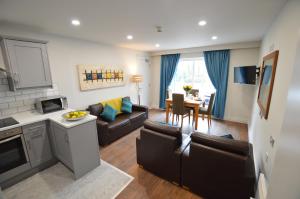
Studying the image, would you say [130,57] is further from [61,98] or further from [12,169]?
[12,169]

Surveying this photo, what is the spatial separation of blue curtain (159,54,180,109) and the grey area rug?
4006 mm

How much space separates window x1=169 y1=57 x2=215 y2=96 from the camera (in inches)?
199

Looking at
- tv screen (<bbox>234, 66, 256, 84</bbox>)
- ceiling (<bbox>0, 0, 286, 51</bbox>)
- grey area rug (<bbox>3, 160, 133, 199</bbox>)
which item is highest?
ceiling (<bbox>0, 0, 286, 51</bbox>)

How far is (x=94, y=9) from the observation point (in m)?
1.81

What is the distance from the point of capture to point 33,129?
2.19 metres

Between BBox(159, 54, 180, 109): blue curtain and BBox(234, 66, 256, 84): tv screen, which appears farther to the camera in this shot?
BBox(159, 54, 180, 109): blue curtain

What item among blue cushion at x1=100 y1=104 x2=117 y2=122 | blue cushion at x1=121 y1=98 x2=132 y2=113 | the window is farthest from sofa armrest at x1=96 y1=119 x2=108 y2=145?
the window

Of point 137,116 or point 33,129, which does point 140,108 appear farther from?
point 33,129

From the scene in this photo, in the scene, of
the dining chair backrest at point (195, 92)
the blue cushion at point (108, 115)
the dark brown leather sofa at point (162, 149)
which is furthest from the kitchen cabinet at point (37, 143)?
the dining chair backrest at point (195, 92)

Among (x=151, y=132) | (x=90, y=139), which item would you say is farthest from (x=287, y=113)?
(x=90, y=139)

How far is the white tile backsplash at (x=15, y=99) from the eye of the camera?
92.0 inches

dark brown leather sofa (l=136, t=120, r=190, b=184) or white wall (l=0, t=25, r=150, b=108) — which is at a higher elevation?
white wall (l=0, t=25, r=150, b=108)

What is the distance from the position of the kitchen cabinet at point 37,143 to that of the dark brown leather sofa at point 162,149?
5.47 feet

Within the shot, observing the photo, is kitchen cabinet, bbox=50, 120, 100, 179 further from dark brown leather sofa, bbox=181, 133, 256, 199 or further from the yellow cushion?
the yellow cushion
